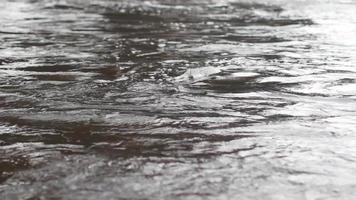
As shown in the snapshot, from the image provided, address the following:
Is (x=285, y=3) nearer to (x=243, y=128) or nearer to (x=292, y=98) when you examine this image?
(x=292, y=98)

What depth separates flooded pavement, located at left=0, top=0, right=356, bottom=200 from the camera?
284 centimetres

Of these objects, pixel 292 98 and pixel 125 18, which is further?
pixel 125 18

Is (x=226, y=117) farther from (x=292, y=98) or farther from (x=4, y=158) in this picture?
(x=4, y=158)

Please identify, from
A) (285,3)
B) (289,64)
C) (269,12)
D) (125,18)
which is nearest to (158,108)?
(289,64)

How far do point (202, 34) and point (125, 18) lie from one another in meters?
2.83

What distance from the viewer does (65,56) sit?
6445 millimetres

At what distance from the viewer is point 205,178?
113 inches

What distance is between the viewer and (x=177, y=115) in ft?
13.1

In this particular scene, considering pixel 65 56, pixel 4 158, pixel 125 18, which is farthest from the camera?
pixel 125 18

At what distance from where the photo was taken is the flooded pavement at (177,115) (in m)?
→ 2.84

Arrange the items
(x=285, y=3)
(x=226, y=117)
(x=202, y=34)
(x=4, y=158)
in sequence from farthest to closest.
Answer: (x=285, y=3)
(x=202, y=34)
(x=226, y=117)
(x=4, y=158)

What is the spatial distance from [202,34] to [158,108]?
14.5ft

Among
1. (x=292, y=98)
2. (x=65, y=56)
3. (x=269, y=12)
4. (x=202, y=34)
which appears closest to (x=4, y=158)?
(x=292, y=98)

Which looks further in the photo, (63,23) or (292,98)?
(63,23)
